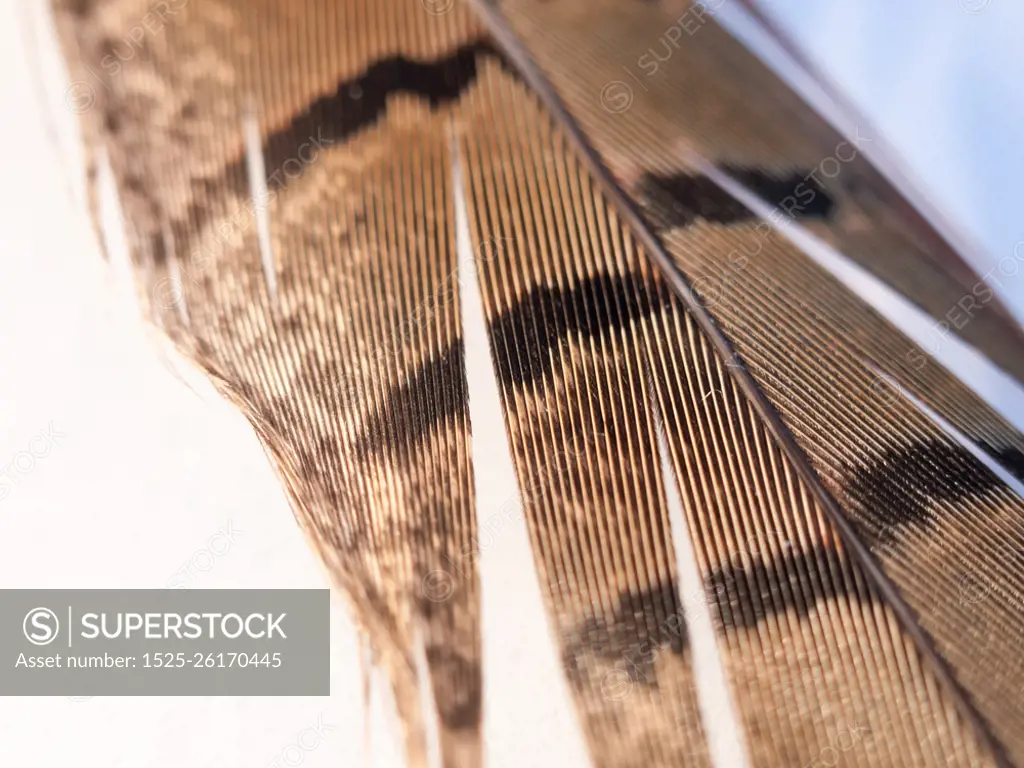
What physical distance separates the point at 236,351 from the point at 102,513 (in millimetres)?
180

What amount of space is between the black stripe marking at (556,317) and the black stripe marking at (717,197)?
0.18 ft

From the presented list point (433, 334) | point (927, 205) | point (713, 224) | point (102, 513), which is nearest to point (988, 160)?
point (927, 205)

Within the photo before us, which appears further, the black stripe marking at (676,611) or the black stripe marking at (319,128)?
the black stripe marking at (319,128)

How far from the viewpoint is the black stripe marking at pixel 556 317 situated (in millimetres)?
544

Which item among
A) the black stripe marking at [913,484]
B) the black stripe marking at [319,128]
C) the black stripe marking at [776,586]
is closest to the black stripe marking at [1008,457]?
the black stripe marking at [913,484]

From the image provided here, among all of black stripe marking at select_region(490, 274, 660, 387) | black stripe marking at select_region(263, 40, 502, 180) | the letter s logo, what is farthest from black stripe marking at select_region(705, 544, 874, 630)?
the letter s logo

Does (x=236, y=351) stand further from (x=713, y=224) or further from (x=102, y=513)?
(x=713, y=224)

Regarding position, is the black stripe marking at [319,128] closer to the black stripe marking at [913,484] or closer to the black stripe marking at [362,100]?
the black stripe marking at [362,100]

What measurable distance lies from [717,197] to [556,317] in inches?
7.8

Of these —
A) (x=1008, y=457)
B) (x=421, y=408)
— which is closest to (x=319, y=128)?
(x=421, y=408)

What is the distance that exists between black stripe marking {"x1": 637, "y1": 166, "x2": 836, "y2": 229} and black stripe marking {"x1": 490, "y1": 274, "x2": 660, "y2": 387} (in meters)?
0.06

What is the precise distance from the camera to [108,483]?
66cm

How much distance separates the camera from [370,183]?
633 mm

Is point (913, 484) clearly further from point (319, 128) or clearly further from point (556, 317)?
point (319, 128)
